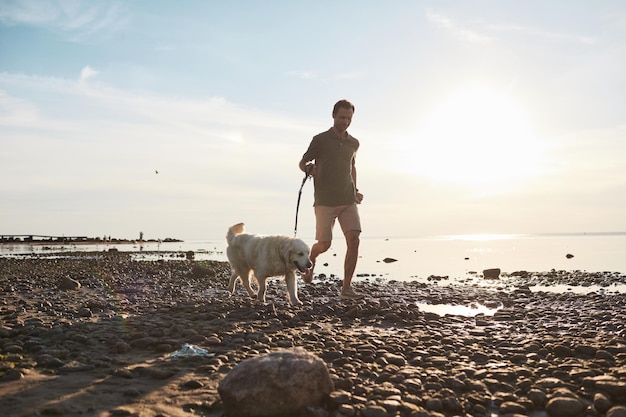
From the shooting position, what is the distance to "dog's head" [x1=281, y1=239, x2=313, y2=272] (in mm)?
7816

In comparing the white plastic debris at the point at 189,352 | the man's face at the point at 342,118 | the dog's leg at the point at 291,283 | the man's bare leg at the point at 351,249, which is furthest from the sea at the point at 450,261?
the white plastic debris at the point at 189,352

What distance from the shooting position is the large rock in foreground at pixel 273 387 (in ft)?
11.0

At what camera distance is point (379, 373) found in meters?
4.53

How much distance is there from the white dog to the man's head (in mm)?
2532

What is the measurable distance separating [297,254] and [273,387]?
4.51m

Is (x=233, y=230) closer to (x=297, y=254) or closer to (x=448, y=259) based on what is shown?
(x=297, y=254)

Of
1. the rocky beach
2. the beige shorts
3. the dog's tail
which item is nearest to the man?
the beige shorts

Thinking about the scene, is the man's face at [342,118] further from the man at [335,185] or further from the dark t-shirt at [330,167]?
the dark t-shirt at [330,167]

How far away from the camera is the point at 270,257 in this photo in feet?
26.6

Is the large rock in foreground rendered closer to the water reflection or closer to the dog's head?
the dog's head

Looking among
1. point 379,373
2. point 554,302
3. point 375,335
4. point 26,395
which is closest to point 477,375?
point 379,373

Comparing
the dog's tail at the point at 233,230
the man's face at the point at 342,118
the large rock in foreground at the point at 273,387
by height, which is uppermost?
the man's face at the point at 342,118

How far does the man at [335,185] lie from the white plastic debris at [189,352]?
4071mm

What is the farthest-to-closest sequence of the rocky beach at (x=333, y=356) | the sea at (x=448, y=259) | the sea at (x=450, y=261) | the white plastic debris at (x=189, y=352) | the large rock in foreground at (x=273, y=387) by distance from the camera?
the sea at (x=448, y=259)
the sea at (x=450, y=261)
the white plastic debris at (x=189, y=352)
the rocky beach at (x=333, y=356)
the large rock in foreground at (x=273, y=387)
